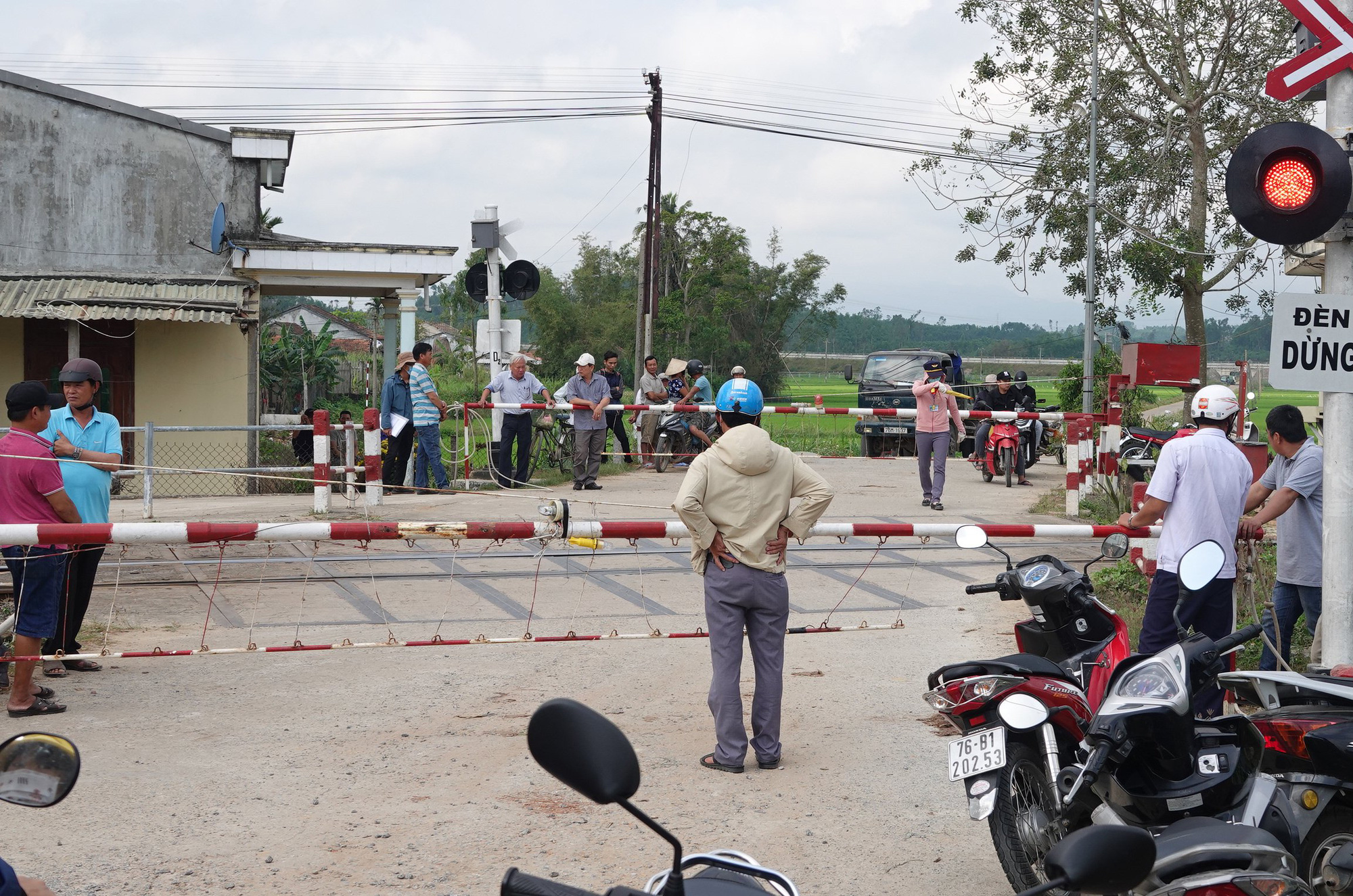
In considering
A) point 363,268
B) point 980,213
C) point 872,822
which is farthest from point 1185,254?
point 872,822

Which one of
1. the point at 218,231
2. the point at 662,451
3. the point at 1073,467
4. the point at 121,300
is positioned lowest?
the point at 662,451

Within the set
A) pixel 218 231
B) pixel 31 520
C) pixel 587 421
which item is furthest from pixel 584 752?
pixel 218 231

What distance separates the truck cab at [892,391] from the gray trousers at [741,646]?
1908 cm

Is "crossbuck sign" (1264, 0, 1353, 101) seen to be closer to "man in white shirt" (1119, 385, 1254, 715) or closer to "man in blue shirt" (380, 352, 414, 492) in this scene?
"man in white shirt" (1119, 385, 1254, 715)

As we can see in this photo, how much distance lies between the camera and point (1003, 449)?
18.1 metres

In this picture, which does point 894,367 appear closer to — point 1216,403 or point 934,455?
point 934,455

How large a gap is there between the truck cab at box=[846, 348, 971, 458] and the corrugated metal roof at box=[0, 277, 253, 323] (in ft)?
39.8

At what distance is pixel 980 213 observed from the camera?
3067cm

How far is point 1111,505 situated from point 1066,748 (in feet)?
34.5

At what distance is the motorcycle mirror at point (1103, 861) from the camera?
225 cm

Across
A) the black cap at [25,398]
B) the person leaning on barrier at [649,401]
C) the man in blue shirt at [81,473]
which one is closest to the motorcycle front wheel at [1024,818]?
the man in blue shirt at [81,473]

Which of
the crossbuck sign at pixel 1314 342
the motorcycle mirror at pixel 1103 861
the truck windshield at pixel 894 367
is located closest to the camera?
the motorcycle mirror at pixel 1103 861

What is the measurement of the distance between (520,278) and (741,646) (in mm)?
12151

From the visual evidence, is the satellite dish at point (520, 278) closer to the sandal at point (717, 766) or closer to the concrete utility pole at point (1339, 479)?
the sandal at point (717, 766)
